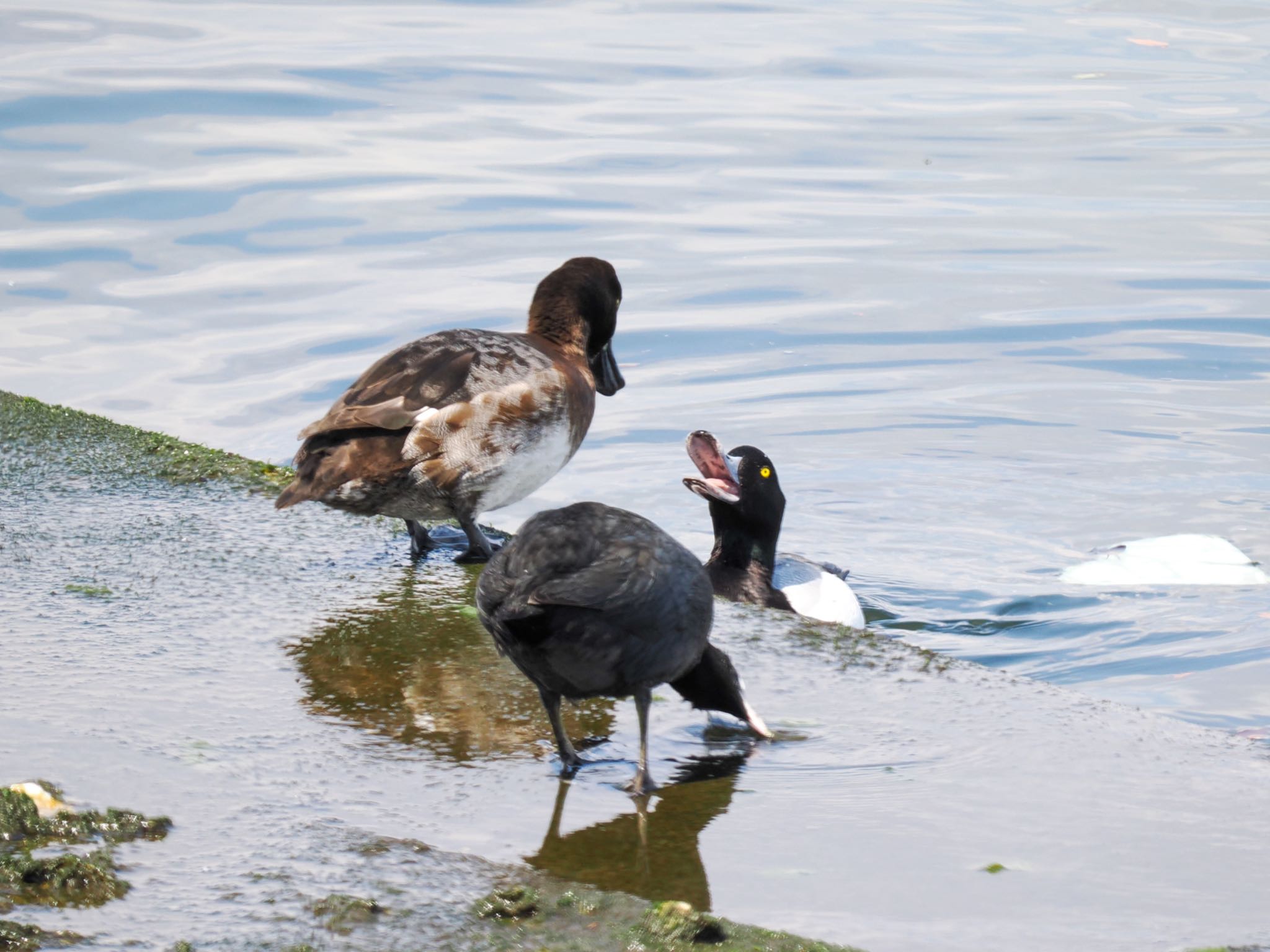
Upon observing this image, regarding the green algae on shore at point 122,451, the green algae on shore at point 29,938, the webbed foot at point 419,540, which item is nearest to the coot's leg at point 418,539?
the webbed foot at point 419,540

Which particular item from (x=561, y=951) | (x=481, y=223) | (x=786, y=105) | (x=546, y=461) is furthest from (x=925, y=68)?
(x=561, y=951)

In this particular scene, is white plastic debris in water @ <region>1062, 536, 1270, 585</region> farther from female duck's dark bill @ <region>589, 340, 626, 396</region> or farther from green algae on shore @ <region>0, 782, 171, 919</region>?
green algae on shore @ <region>0, 782, 171, 919</region>

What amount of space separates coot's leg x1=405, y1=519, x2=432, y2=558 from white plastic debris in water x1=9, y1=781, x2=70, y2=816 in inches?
104

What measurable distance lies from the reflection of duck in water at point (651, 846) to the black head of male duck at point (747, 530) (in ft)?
9.77

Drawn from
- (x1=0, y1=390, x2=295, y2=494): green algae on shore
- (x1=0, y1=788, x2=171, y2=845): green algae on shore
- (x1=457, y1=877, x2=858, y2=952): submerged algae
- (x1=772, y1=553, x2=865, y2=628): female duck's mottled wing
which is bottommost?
(x1=772, y1=553, x2=865, y2=628): female duck's mottled wing

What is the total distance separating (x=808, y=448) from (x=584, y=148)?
8.72 m

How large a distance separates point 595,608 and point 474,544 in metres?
2.45

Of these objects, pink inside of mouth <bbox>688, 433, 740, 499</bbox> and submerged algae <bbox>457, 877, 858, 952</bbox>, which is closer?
submerged algae <bbox>457, 877, 858, 952</bbox>

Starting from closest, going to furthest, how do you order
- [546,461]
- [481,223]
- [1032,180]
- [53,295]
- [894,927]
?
[894,927] → [546,461] → [53,295] → [481,223] → [1032,180]

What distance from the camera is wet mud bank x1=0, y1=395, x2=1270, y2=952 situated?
3.17 m

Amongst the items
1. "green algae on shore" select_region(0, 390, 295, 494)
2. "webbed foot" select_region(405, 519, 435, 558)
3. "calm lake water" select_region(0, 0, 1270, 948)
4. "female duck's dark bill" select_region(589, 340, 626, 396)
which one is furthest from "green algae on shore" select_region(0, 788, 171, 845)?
"female duck's dark bill" select_region(589, 340, 626, 396)

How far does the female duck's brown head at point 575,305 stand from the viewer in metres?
7.00

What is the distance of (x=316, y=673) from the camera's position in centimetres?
461

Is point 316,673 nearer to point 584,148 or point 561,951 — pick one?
point 561,951
